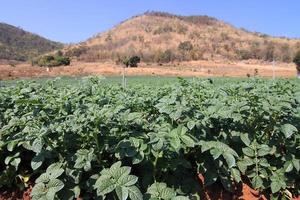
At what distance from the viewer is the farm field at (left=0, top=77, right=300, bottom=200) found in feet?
9.92

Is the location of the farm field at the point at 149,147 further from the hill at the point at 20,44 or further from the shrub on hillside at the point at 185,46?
the hill at the point at 20,44

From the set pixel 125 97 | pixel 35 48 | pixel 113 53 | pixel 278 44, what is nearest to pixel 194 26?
pixel 278 44

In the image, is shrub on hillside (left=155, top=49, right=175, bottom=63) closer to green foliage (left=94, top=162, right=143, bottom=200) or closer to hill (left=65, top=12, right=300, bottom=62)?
hill (left=65, top=12, right=300, bottom=62)

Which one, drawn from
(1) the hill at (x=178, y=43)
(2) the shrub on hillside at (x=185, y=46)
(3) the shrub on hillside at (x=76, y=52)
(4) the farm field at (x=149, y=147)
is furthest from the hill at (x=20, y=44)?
(4) the farm field at (x=149, y=147)

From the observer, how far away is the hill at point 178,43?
72.3 m

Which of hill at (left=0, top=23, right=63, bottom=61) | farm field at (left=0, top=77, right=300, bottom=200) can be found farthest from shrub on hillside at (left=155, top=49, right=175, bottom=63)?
farm field at (left=0, top=77, right=300, bottom=200)

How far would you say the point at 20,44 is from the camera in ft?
316

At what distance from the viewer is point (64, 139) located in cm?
320

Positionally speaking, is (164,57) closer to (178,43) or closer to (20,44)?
(178,43)

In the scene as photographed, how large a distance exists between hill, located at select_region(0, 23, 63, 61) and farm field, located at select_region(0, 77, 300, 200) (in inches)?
3124

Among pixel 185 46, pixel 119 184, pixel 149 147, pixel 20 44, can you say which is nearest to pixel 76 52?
pixel 185 46

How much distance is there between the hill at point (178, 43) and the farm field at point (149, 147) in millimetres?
64349

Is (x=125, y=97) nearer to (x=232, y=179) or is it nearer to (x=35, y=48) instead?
(x=232, y=179)

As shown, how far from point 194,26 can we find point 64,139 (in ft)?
298
